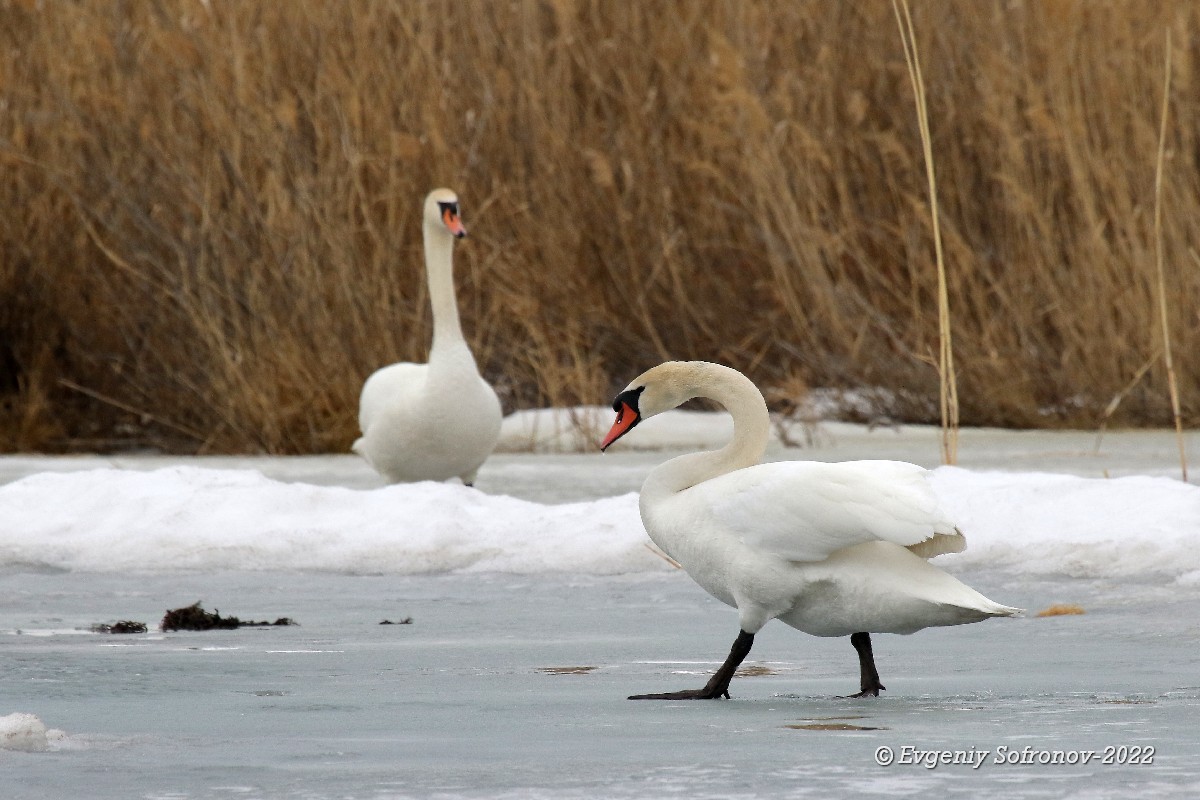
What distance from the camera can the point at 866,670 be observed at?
13.0 ft

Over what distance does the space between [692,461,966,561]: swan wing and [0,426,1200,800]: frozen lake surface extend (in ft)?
1.00

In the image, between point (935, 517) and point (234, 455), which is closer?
point (935, 517)

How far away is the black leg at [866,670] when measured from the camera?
3917 millimetres

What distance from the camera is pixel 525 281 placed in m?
11.6

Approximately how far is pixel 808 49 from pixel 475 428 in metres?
4.88

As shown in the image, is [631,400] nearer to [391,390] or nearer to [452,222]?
[391,390]

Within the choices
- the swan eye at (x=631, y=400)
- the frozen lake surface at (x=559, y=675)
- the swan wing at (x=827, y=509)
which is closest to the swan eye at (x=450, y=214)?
the frozen lake surface at (x=559, y=675)

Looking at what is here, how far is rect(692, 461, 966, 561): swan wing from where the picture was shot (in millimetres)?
3795

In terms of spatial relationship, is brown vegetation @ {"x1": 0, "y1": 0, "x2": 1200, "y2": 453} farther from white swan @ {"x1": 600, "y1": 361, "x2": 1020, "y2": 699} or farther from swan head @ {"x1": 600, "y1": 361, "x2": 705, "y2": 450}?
white swan @ {"x1": 600, "y1": 361, "x2": 1020, "y2": 699}

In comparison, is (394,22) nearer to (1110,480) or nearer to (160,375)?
(160,375)

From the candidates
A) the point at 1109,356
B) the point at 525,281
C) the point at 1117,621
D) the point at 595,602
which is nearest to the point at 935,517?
the point at 1117,621

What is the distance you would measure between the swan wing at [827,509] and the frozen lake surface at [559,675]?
1.00 feet

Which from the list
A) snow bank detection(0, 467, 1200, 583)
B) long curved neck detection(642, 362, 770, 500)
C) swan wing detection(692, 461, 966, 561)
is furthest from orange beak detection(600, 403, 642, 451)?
snow bank detection(0, 467, 1200, 583)

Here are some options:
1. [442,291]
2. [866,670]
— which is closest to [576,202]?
[442,291]
